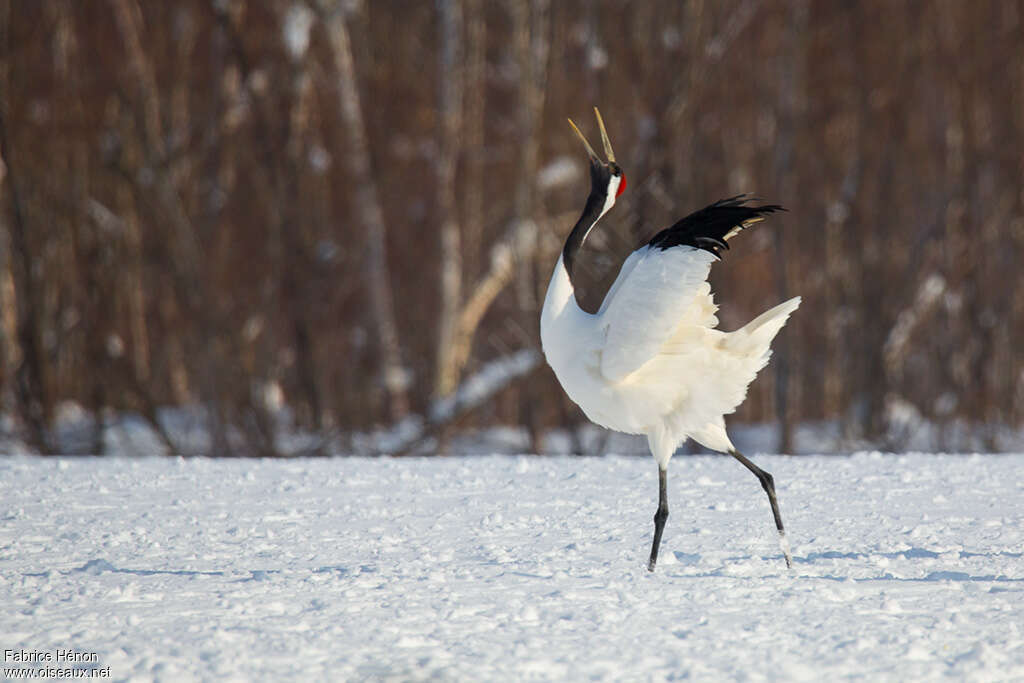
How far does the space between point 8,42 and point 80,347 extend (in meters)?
4.04

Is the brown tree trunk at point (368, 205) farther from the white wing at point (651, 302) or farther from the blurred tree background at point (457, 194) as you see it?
the white wing at point (651, 302)

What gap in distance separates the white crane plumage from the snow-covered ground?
51cm

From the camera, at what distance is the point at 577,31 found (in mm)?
17203

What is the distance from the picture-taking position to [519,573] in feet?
15.1

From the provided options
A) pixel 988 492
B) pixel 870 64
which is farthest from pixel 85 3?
pixel 988 492

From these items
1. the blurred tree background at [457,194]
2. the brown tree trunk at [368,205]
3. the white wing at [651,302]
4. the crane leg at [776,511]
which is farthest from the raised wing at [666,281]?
the brown tree trunk at [368,205]

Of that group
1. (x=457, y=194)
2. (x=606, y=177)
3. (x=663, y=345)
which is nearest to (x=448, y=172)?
(x=457, y=194)

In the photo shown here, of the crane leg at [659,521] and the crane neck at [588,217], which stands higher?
the crane neck at [588,217]

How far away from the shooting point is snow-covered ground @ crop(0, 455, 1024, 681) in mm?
3539

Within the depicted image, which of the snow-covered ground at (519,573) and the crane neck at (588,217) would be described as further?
the crane neck at (588,217)

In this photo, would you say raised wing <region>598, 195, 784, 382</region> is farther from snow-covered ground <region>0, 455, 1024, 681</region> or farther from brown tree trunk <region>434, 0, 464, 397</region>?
brown tree trunk <region>434, 0, 464, 397</region>

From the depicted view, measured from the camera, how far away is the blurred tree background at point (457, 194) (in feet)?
41.2

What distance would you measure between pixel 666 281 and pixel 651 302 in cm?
10

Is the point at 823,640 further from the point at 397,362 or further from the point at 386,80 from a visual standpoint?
the point at 386,80
